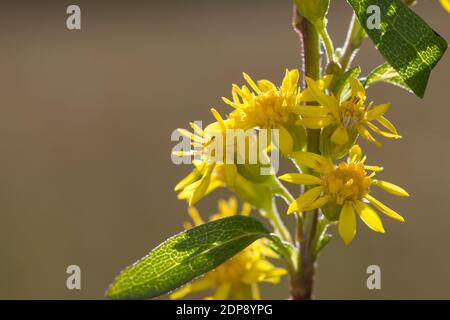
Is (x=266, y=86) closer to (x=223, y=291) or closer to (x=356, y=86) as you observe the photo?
(x=356, y=86)

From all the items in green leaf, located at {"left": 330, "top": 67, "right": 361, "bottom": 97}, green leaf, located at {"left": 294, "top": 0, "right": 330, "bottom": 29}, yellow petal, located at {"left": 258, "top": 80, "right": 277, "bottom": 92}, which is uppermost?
green leaf, located at {"left": 294, "top": 0, "right": 330, "bottom": 29}

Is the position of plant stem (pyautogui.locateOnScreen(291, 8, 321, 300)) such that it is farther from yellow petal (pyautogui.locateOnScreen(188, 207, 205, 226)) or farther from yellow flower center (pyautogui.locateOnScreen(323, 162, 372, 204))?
yellow petal (pyautogui.locateOnScreen(188, 207, 205, 226))

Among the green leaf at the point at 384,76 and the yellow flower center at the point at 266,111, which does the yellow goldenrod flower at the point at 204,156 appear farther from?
the green leaf at the point at 384,76

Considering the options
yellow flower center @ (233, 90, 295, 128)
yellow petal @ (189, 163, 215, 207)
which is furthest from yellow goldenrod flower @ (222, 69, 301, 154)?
yellow petal @ (189, 163, 215, 207)

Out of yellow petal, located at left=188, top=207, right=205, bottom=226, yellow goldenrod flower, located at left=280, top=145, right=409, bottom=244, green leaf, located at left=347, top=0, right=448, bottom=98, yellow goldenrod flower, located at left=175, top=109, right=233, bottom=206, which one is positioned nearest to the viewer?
green leaf, located at left=347, top=0, right=448, bottom=98

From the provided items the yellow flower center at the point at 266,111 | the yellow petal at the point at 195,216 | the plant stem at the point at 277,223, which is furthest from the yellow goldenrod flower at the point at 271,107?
the yellow petal at the point at 195,216

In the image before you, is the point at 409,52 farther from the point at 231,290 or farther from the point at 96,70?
the point at 96,70
